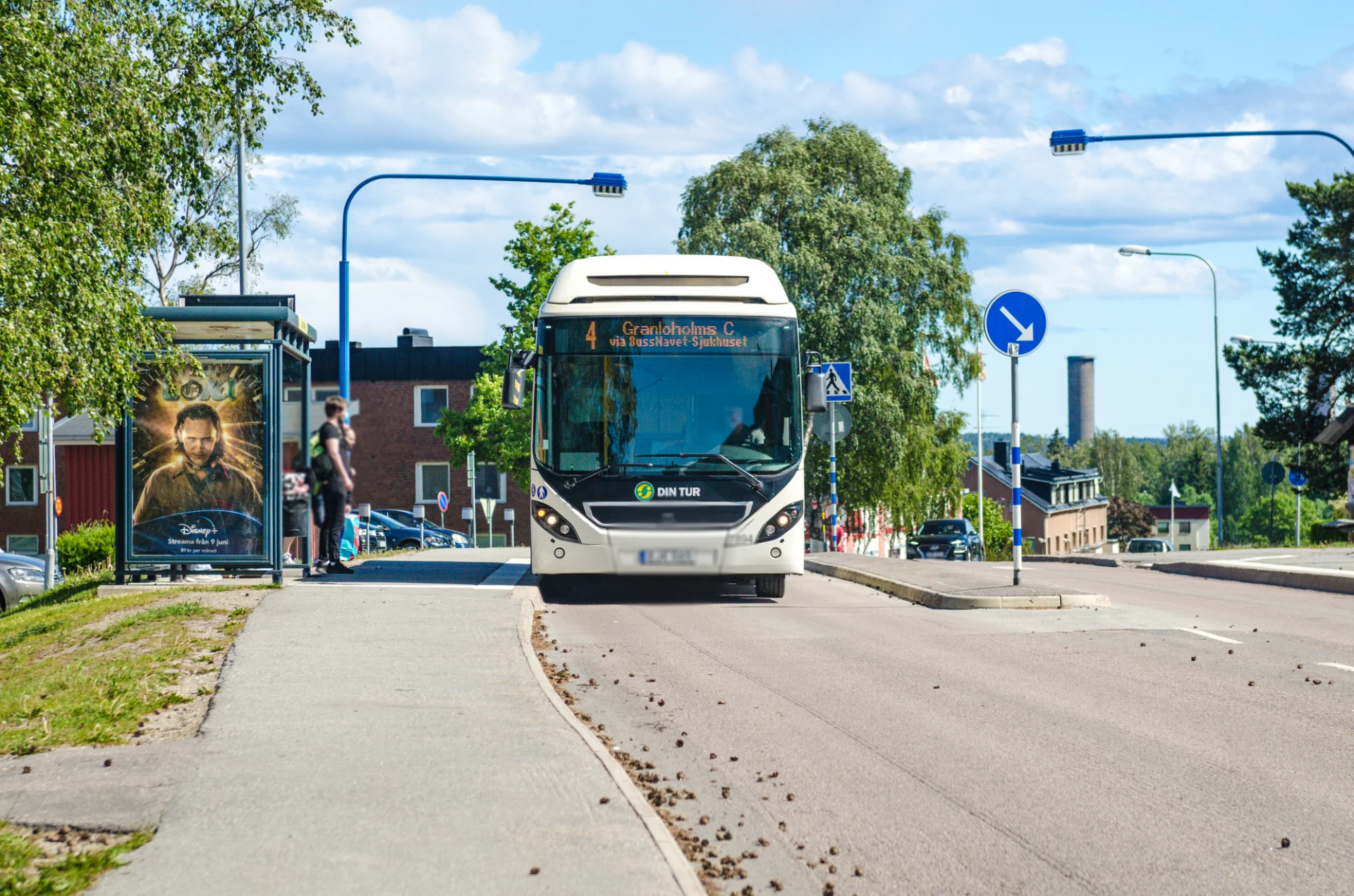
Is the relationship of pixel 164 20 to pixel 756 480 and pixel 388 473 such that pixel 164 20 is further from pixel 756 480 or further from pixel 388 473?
pixel 388 473

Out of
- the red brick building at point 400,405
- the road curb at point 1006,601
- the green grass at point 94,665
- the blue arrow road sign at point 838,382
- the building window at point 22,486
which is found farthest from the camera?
the building window at point 22,486

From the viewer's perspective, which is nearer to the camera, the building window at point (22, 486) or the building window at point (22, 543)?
the building window at point (22, 486)

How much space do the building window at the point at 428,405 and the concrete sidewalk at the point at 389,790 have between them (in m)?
1.35

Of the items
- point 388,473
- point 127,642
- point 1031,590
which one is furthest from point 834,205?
point 388,473

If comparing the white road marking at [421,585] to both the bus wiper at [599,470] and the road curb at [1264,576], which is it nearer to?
the bus wiper at [599,470]

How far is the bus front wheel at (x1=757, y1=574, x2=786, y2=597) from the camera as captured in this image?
16669 mm

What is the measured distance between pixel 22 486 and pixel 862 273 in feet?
116

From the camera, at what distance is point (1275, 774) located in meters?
6.91

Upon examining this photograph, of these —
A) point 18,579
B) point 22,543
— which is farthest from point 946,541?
point 22,543

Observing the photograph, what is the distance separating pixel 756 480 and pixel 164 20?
9.20m

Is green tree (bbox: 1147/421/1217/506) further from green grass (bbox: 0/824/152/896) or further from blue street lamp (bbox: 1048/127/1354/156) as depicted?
green grass (bbox: 0/824/152/896)

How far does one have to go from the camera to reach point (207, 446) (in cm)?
226

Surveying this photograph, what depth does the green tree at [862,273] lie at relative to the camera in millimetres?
42750

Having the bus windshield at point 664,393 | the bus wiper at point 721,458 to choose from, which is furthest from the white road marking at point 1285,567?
the bus windshield at point 664,393
